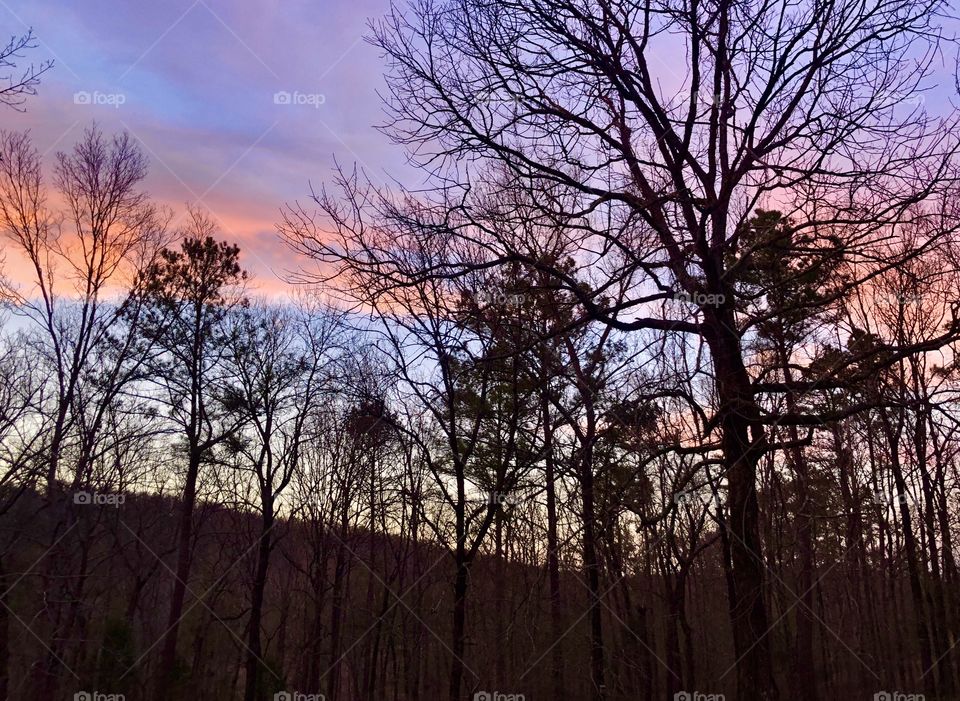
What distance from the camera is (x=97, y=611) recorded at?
26609 millimetres

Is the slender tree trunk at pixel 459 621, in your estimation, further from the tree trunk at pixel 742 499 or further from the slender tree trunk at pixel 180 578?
the slender tree trunk at pixel 180 578

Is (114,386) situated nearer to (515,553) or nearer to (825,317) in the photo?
(515,553)

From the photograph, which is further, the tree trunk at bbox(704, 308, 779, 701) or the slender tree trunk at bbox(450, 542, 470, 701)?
the slender tree trunk at bbox(450, 542, 470, 701)

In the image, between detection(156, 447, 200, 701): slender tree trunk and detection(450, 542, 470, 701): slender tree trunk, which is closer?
detection(450, 542, 470, 701): slender tree trunk

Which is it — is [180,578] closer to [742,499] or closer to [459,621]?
[459,621]

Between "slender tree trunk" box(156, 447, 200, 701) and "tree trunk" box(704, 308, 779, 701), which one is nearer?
"tree trunk" box(704, 308, 779, 701)

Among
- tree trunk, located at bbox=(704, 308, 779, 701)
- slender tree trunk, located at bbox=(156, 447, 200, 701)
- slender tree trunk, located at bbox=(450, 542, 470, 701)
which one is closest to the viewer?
tree trunk, located at bbox=(704, 308, 779, 701)

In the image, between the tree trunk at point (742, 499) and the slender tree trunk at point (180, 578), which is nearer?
the tree trunk at point (742, 499)

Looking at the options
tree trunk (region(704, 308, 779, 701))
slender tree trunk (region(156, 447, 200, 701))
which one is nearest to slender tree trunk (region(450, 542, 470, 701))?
tree trunk (region(704, 308, 779, 701))

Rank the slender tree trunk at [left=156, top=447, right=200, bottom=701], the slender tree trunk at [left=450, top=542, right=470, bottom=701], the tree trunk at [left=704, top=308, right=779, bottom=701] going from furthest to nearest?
the slender tree trunk at [left=156, top=447, right=200, bottom=701] → the slender tree trunk at [left=450, top=542, right=470, bottom=701] → the tree trunk at [left=704, top=308, right=779, bottom=701]

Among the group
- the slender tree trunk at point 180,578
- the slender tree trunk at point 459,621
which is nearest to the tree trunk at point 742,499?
the slender tree trunk at point 459,621

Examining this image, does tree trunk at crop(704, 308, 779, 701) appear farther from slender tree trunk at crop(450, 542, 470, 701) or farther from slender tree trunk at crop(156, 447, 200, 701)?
slender tree trunk at crop(156, 447, 200, 701)

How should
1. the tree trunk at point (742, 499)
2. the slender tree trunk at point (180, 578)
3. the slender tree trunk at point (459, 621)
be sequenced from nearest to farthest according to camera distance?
the tree trunk at point (742, 499), the slender tree trunk at point (459, 621), the slender tree trunk at point (180, 578)

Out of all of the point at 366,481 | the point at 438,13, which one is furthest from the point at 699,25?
the point at 366,481
